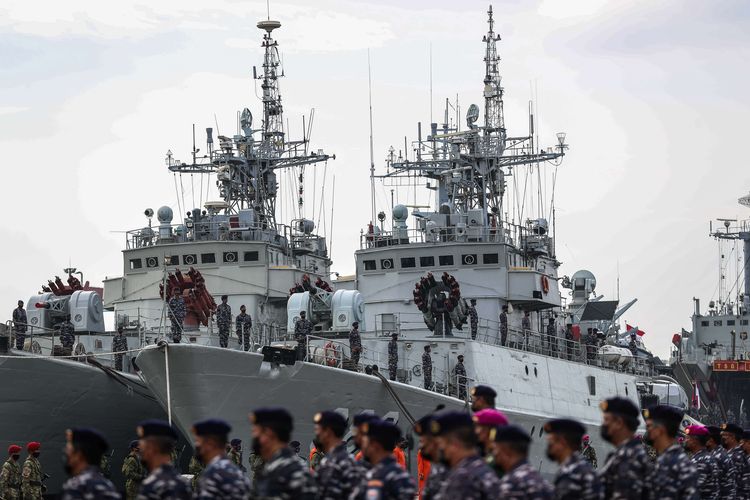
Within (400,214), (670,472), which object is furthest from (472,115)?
(670,472)

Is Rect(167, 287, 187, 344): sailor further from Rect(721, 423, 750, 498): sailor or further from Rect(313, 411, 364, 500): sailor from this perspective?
Rect(313, 411, 364, 500): sailor

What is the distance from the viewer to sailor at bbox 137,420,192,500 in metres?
11.2

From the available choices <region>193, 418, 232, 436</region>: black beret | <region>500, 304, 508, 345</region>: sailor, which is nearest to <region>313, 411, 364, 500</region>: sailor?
<region>193, 418, 232, 436</region>: black beret

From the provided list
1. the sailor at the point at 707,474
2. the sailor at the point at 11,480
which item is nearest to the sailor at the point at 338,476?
the sailor at the point at 707,474

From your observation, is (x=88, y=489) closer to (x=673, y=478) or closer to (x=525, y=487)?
(x=525, y=487)

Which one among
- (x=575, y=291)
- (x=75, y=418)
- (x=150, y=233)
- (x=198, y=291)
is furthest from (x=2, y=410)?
(x=575, y=291)

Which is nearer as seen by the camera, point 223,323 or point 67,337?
point 67,337

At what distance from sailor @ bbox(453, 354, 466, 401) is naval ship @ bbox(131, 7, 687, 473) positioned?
59mm

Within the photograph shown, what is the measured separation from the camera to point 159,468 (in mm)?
11297

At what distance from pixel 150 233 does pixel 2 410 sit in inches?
545

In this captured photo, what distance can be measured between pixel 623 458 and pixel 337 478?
2.46 metres

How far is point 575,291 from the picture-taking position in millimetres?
53594

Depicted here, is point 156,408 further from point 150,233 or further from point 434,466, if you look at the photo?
point 434,466

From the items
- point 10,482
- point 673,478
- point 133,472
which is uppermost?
point 673,478
